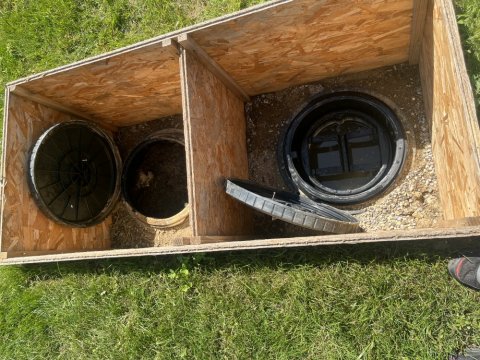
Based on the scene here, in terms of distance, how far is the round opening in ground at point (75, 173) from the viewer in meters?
2.70

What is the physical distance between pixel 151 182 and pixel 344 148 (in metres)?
1.58

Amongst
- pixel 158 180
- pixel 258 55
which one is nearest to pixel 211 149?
pixel 258 55

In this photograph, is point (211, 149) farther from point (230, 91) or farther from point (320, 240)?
point (320, 240)

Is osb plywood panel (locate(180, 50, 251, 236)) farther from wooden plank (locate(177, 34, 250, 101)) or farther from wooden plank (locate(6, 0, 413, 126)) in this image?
wooden plank (locate(6, 0, 413, 126))

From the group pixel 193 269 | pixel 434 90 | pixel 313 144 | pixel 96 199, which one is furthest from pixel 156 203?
pixel 434 90

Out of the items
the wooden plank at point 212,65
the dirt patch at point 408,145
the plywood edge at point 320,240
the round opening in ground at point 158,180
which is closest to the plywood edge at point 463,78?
the plywood edge at point 320,240

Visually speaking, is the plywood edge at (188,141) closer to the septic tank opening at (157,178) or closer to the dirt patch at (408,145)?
the dirt patch at (408,145)

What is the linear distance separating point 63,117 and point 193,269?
1482 millimetres

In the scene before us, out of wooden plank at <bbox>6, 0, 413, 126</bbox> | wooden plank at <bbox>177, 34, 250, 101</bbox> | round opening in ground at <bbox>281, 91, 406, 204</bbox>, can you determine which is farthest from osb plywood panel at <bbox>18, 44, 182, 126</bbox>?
round opening in ground at <bbox>281, 91, 406, 204</bbox>

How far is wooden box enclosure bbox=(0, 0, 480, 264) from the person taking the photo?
6.40ft

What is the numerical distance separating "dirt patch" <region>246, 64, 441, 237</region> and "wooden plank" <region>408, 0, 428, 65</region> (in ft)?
0.39

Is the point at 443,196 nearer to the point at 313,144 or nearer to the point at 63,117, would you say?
the point at 313,144

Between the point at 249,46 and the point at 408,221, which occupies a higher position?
the point at 249,46

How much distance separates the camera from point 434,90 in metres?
2.29
